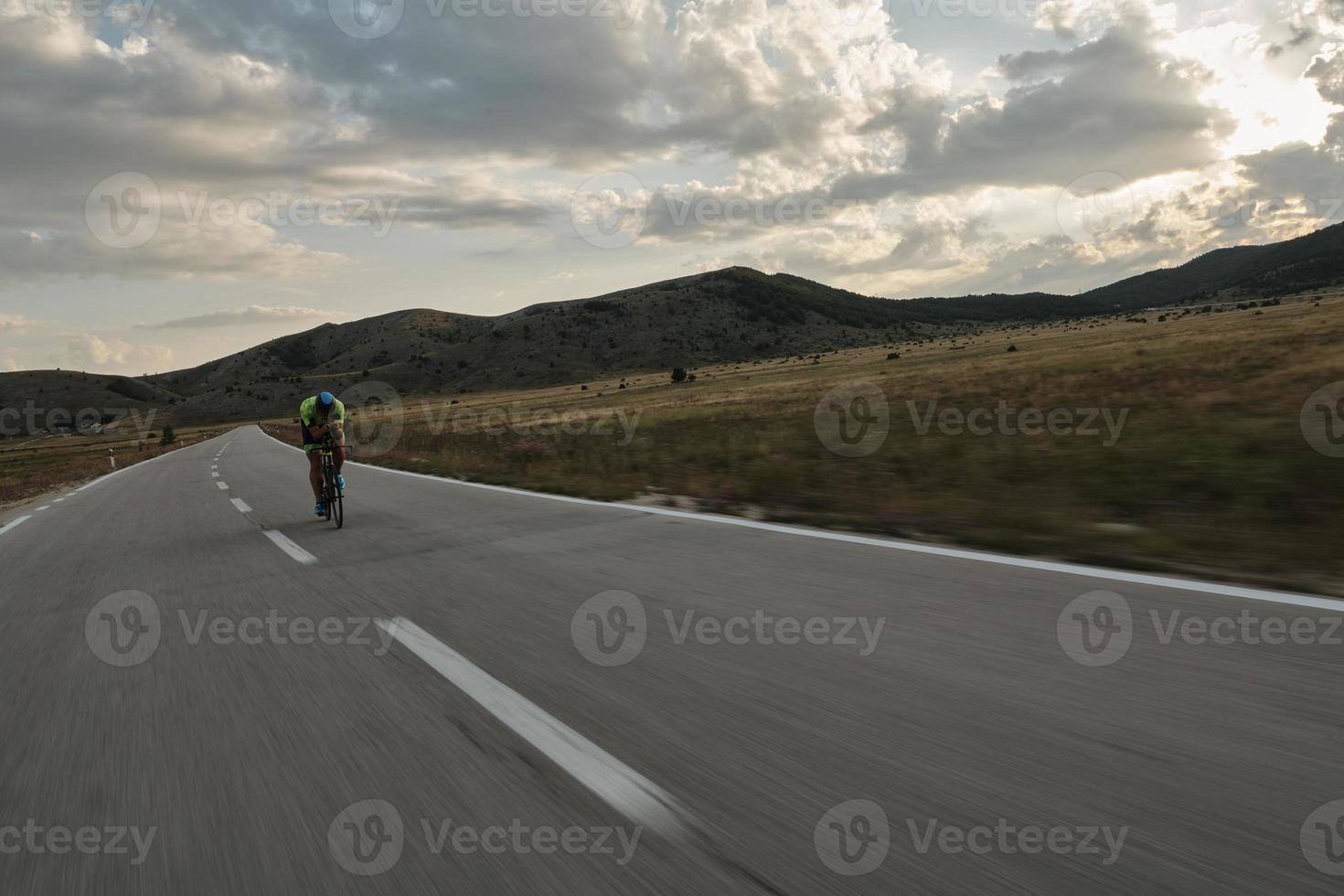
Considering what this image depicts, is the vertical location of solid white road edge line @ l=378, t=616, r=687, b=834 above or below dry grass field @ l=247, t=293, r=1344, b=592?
above

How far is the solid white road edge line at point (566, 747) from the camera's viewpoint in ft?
8.31

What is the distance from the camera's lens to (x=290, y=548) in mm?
8258

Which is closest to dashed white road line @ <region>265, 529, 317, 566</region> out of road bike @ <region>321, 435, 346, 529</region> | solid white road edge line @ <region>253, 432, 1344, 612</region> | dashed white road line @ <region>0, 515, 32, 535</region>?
road bike @ <region>321, 435, 346, 529</region>

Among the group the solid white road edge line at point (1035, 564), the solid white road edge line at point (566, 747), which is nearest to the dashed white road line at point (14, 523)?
the solid white road edge line at point (1035, 564)

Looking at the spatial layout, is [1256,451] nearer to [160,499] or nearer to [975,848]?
[975,848]

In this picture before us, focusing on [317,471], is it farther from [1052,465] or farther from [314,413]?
[1052,465]

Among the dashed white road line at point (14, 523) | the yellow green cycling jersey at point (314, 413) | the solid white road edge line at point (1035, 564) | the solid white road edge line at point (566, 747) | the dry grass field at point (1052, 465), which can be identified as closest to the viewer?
the solid white road edge line at point (566, 747)

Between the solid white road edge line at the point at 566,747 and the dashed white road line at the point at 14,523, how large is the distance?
12140 millimetres

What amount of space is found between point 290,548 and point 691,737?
6681 mm

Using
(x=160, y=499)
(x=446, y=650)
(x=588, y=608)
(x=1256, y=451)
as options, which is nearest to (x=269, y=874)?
(x=446, y=650)

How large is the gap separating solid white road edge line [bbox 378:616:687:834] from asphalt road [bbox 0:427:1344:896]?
0.6 inches

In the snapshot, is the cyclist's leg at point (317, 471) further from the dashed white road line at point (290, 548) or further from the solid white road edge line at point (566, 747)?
the solid white road edge line at point (566, 747)

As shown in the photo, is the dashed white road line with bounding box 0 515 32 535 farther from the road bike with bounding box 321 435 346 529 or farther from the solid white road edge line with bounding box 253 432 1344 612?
the solid white road edge line with bounding box 253 432 1344 612

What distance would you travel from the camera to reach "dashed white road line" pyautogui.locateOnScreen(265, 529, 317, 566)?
7504mm
